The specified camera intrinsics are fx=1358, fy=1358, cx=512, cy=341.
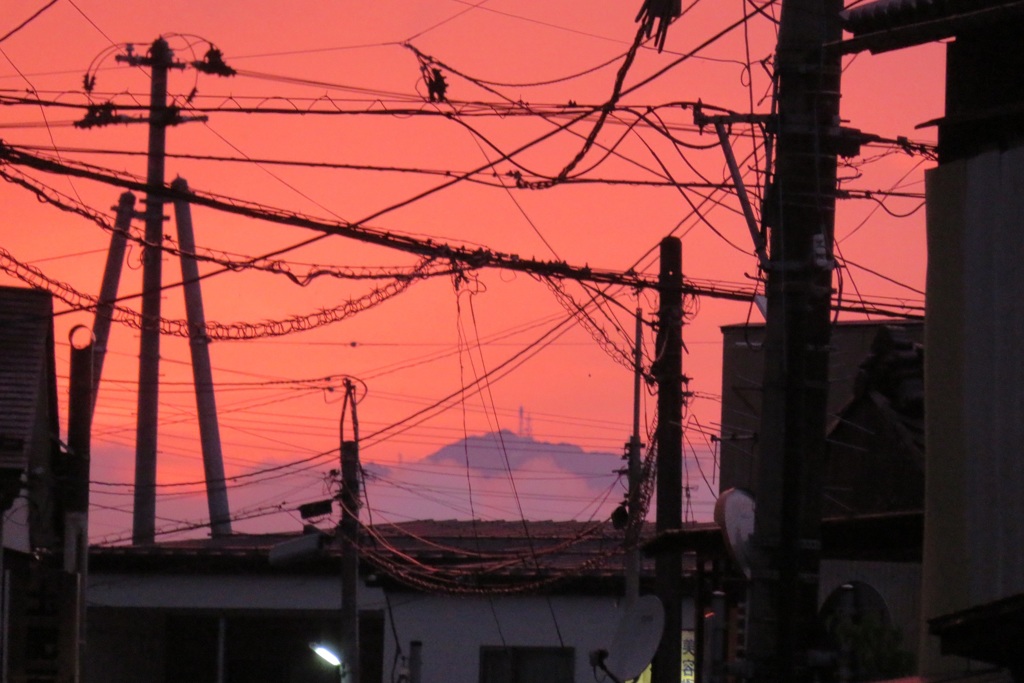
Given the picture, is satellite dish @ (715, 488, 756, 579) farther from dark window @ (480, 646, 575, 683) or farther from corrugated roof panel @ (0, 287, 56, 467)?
dark window @ (480, 646, 575, 683)

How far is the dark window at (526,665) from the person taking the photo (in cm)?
3325

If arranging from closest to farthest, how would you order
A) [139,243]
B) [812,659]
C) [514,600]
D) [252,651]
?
[812,659] → [139,243] → [514,600] → [252,651]

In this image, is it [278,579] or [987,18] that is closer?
[987,18]

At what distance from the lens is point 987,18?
11.0m

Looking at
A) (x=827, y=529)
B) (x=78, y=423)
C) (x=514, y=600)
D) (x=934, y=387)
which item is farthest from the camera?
(x=514, y=600)

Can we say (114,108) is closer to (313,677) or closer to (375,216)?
(375,216)

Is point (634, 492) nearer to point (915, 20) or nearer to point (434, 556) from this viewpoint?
point (434, 556)

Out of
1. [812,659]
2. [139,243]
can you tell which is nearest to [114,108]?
[139,243]

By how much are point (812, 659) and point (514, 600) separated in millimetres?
24860

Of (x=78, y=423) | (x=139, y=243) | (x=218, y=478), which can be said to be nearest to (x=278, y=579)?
(x=218, y=478)

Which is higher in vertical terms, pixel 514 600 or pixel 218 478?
pixel 218 478

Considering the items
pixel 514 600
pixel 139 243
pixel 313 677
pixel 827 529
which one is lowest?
pixel 313 677

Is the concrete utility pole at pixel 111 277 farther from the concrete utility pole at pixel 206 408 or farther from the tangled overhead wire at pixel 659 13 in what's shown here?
the tangled overhead wire at pixel 659 13

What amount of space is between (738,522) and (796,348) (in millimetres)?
1466
